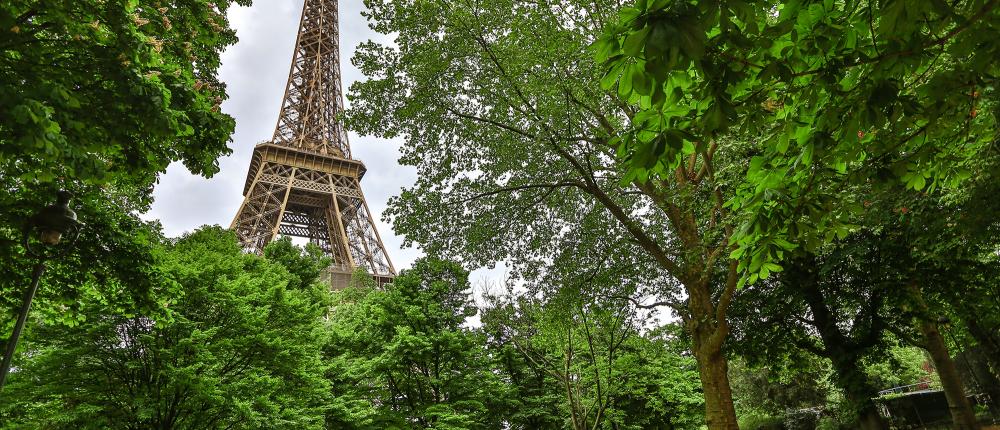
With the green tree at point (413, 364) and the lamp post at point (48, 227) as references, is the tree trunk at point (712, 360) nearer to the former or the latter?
the lamp post at point (48, 227)

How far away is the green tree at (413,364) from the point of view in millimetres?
15875

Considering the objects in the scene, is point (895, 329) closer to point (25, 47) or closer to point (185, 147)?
point (185, 147)

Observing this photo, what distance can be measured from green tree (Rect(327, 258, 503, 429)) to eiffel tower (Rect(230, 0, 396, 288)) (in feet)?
47.4

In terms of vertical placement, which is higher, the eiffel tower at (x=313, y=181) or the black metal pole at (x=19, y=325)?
the eiffel tower at (x=313, y=181)

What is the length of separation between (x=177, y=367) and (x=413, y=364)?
8.61 meters

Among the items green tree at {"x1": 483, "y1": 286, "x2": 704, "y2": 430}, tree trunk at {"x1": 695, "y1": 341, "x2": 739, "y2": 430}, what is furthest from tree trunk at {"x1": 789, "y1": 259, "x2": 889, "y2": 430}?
tree trunk at {"x1": 695, "y1": 341, "x2": 739, "y2": 430}

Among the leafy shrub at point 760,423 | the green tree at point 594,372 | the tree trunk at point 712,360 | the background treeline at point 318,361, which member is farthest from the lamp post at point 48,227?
the leafy shrub at point 760,423

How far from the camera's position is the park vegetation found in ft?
7.39

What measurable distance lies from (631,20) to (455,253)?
8241mm

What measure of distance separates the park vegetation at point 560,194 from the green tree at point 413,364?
0.16 metres

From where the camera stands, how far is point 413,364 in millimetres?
17875

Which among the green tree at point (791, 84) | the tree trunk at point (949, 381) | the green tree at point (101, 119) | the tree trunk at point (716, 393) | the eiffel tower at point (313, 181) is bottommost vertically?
the tree trunk at point (949, 381)

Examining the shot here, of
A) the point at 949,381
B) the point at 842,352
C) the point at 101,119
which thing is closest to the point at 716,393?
the point at 842,352

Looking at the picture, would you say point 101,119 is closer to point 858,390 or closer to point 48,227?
point 48,227
